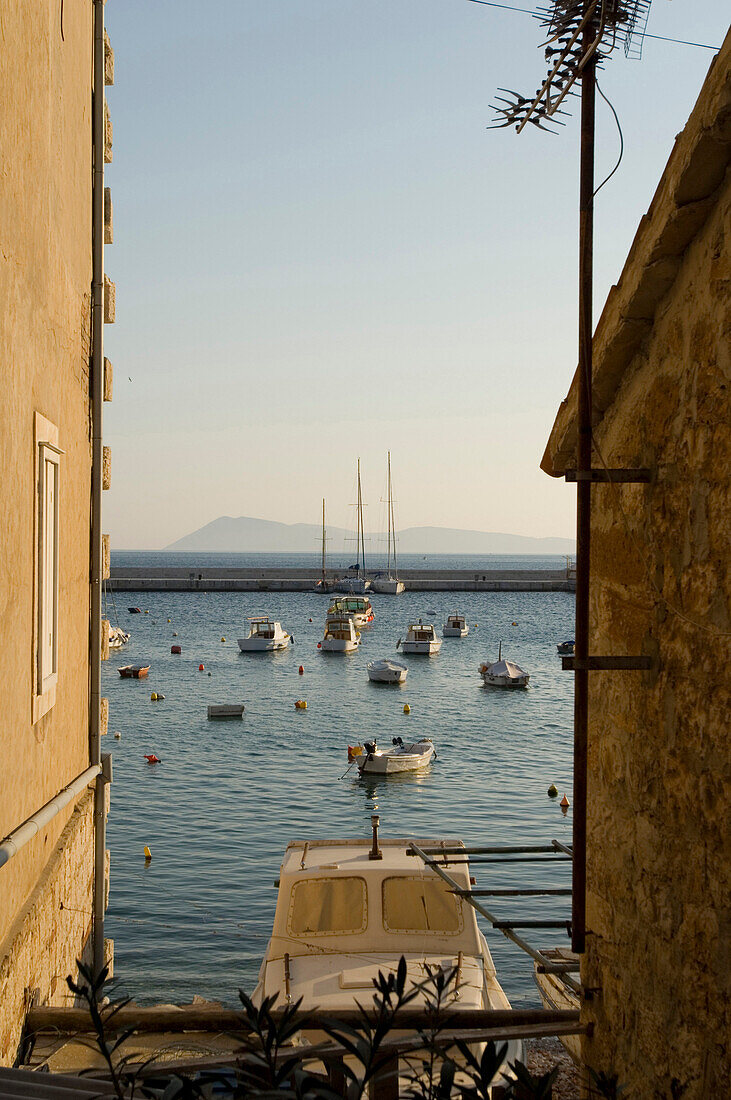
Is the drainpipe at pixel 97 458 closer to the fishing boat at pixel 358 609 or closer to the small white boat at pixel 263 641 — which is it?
the small white boat at pixel 263 641

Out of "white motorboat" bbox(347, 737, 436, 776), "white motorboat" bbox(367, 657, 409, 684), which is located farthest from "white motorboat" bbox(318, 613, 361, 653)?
"white motorboat" bbox(347, 737, 436, 776)

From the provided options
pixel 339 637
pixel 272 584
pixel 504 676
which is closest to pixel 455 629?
pixel 339 637

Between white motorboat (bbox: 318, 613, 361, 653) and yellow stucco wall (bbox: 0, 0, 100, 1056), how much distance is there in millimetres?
55239

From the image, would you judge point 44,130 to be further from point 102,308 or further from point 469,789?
point 469,789

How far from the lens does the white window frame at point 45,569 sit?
734 centimetres

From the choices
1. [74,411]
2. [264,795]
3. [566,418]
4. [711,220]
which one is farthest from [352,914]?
[264,795]

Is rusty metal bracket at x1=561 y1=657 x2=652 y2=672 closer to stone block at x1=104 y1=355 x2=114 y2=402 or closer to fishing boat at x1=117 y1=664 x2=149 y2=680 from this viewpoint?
stone block at x1=104 y1=355 x2=114 y2=402

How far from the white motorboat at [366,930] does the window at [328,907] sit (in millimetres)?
11

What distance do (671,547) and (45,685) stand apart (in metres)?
4.81

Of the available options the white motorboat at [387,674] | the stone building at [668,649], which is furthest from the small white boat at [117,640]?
the stone building at [668,649]

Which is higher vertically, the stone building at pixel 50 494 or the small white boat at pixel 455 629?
the stone building at pixel 50 494

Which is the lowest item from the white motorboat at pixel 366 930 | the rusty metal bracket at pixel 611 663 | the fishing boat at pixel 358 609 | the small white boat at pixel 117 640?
the small white boat at pixel 117 640

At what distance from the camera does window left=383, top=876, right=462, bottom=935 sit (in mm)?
10766

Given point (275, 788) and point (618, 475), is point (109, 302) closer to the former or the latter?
point (618, 475)
